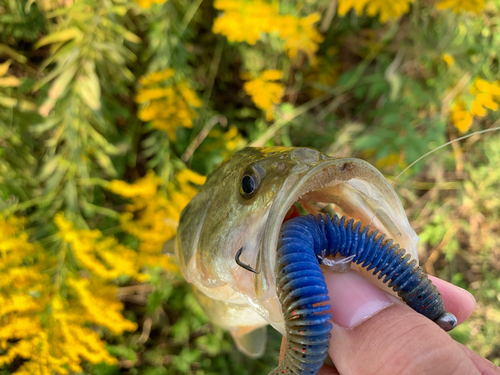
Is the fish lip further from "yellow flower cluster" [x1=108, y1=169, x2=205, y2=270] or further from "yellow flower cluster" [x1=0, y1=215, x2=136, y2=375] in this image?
"yellow flower cluster" [x1=108, y1=169, x2=205, y2=270]

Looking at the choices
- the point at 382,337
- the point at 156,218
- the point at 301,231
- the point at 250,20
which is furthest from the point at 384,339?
the point at 250,20

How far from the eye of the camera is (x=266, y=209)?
2.91 feet

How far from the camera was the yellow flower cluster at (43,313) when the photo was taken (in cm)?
157

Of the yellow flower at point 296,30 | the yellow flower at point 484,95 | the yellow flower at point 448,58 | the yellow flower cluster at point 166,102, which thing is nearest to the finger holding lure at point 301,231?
the yellow flower cluster at point 166,102

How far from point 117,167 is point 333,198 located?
2.34m

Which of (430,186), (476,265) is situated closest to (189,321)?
(430,186)

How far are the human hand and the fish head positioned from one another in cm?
21

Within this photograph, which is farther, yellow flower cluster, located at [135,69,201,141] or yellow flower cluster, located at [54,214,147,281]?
yellow flower cluster, located at [135,69,201,141]

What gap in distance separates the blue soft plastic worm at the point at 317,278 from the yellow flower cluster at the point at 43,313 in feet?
4.05

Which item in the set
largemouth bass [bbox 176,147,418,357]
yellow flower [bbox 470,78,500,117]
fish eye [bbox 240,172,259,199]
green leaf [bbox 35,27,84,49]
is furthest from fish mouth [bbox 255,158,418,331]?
green leaf [bbox 35,27,84,49]

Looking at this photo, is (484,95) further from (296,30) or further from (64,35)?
(64,35)

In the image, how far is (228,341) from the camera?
2.81 m

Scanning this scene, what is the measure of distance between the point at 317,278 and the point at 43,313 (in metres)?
1.68

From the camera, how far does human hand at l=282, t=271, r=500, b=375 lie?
784 mm
